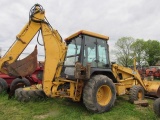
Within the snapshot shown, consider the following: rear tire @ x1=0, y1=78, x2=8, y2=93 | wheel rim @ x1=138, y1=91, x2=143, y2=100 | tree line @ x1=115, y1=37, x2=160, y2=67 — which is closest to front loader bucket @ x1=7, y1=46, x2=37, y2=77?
rear tire @ x1=0, y1=78, x2=8, y2=93

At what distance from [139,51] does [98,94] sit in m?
58.5

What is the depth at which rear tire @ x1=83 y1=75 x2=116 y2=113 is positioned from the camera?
18.6 ft

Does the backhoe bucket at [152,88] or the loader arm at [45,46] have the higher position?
the loader arm at [45,46]

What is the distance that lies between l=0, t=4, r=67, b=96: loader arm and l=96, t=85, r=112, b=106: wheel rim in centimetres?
156

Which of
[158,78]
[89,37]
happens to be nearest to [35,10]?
[89,37]

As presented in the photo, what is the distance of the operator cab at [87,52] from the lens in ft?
20.3

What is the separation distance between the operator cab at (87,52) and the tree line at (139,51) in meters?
52.3

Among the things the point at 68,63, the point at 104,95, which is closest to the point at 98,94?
the point at 104,95

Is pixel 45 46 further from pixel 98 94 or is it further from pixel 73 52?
pixel 98 94

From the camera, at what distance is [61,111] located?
6105 millimetres

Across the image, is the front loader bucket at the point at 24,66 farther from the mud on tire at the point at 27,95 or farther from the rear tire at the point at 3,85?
the rear tire at the point at 3,85

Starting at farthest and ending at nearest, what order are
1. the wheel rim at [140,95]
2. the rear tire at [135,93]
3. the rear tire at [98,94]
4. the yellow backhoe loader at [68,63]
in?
the wheel rim at [140,95]
the rear tire at [135,93]
the yellow backhoe loader at [68,63]
the rear tire at [98,94]

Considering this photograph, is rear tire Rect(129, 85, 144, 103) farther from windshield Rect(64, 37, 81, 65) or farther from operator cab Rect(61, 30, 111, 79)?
windshield Rect(64, 37, 81, 65)

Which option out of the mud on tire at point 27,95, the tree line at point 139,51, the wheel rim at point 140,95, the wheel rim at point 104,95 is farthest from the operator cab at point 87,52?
the tree line at point 139,51
